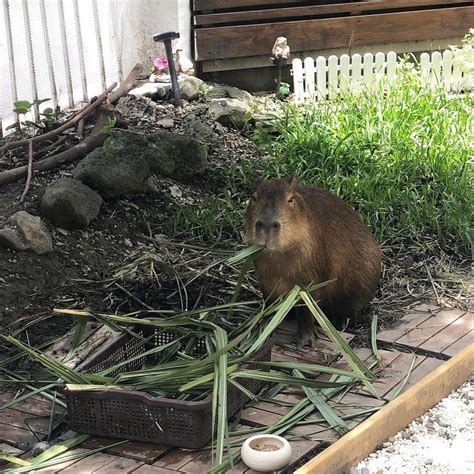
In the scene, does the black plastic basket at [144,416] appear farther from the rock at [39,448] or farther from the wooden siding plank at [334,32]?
the wooden siding plank at [334,32]

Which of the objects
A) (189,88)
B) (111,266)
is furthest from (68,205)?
(189,88)

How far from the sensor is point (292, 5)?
32.0 feet

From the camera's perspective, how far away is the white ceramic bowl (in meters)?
3.59

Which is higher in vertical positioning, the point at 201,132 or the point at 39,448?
the point at 201,132

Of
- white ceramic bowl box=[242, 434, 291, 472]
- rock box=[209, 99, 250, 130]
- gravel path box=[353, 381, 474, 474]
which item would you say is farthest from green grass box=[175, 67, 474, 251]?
white ceramic bowl box=[242, 434, 291, 472]

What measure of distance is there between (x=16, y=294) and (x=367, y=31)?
5997 mm

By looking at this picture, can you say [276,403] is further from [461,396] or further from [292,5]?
[292,5]

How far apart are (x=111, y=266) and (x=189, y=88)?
332 cm

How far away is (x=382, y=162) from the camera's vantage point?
715cm

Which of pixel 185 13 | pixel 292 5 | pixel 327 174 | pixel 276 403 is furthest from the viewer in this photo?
pixel 292 5

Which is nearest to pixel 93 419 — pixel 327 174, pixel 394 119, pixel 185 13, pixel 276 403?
pixel 276 403

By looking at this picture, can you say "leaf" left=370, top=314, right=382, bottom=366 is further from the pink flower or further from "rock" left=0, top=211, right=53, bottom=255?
the pink flower

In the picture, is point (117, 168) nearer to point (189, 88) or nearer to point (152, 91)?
point (152, 91)

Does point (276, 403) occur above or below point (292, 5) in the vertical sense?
below
